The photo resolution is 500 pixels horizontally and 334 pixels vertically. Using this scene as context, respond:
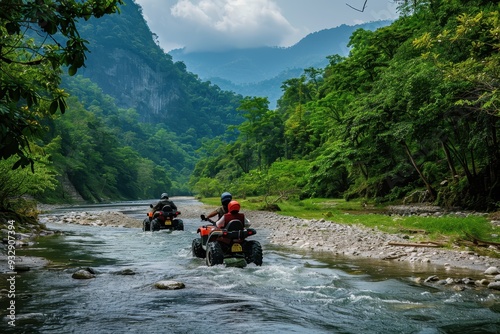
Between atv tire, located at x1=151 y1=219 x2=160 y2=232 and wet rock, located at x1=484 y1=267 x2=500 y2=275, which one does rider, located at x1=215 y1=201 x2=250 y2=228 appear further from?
atv tire, located at x1=151 y1=219 x2=160 y2=232

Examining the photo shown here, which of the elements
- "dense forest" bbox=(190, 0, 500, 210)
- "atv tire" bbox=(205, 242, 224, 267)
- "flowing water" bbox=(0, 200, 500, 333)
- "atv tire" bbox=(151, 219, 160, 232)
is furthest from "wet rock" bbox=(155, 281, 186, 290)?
"atv tire" bbox=(151, 219, 160, 232)

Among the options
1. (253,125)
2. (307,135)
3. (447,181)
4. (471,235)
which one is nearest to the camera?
(471,235)

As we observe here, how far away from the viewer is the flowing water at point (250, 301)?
573 centimetres

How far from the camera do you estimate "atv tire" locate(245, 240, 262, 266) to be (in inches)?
407

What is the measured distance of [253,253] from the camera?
34.1 ft

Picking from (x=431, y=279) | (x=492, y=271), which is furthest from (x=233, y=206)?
(x=492, y=271)

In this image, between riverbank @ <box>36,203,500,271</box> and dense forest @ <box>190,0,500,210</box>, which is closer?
riverbank @ <box>36,203,500,271</box>

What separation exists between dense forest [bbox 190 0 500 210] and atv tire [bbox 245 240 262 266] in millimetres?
7400

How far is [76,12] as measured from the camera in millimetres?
4824

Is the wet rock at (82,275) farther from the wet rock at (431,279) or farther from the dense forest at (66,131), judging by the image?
the wet rock at (431,279)

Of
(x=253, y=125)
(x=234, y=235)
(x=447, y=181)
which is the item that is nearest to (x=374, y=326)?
(x=234, y=235)

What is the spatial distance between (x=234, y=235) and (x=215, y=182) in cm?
7375

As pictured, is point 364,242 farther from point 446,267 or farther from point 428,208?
point 428,208

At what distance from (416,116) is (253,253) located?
17.8 metres
